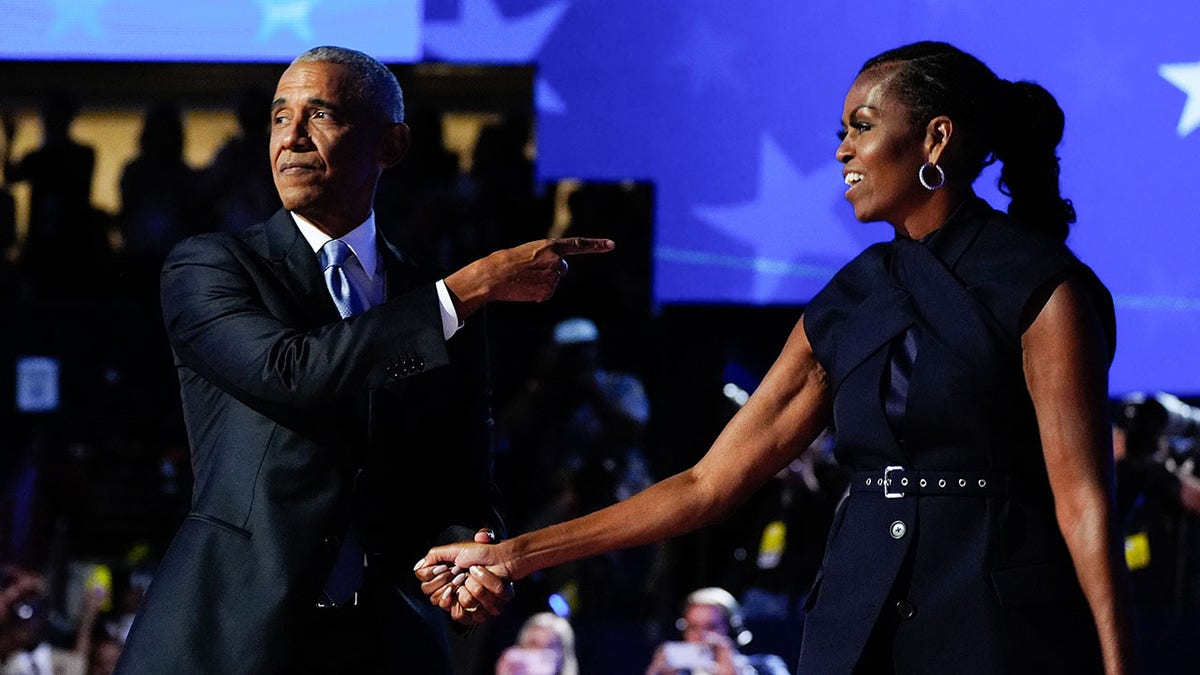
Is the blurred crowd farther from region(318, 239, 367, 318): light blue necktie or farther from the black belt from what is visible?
the black belt

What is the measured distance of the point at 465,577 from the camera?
2.42 metres

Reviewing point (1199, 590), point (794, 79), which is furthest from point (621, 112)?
point (1199, 590)

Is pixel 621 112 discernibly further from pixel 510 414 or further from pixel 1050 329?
pixel 1050 329

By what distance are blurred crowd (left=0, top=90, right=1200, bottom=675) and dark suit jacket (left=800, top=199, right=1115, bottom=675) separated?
2702 millimetres

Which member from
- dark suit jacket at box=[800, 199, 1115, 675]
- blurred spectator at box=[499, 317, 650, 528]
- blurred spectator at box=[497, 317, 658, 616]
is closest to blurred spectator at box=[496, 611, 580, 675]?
blurred spectator at box=[497, 317, 658, 616]

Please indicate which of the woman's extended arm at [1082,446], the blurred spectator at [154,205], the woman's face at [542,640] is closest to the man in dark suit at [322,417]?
the woman's extended arm at [1082,446]

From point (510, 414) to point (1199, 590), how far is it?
7.10 feet

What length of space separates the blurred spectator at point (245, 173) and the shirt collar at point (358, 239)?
3.21 m

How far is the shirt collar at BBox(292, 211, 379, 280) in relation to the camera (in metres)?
2.55

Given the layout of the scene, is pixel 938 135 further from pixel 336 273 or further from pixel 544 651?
pixel 544 651

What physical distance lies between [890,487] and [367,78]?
113 cm

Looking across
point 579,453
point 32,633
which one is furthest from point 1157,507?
point 32,633

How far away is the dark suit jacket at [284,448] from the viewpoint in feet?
7.48

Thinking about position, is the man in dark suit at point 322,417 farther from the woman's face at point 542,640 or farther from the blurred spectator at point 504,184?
the blurred spectator at point 504,184
